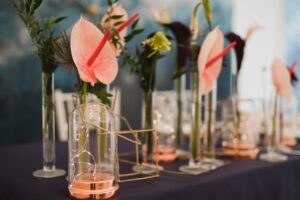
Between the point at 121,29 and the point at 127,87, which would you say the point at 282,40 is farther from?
the point at 121,29

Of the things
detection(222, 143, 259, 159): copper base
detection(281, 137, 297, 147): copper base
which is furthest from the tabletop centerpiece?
detection(281, 137, 297, 147): copper base

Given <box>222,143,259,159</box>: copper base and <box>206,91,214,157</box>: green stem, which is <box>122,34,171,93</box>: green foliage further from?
<box>222,143,259,159</box>: copper base

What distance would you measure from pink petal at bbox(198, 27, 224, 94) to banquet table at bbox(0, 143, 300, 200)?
26cm

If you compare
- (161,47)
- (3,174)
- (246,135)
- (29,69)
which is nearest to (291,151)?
(246,135)

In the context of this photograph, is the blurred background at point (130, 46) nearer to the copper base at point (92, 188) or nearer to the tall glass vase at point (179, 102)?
the tall glass vase at point (179, 102)

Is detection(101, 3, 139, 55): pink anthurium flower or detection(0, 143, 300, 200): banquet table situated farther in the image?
detection(101, 3, 139, 55): pink anthurium flower

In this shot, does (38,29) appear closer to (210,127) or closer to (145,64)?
(145,64)

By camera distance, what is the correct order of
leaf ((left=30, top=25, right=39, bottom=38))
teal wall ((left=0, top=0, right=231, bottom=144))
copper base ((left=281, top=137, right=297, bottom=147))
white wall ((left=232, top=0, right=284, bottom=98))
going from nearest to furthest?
leaf ((left=30, top=25, right=39, bottom=38))
copper base ((left=281, top=137, right=297, bottom=147))
teal wall ((left=0, top=0, right=231, bottom=144))
white wall ((left=232, top=0, right=284, bottom=98))

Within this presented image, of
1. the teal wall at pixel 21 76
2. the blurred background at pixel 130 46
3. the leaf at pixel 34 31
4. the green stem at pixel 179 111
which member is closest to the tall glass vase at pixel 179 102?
the green stem at pixel 179 111

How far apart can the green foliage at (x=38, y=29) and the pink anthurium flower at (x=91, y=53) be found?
0.39ft

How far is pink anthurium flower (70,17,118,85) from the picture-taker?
3.45ft

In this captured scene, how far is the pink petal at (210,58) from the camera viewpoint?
1.29 meters

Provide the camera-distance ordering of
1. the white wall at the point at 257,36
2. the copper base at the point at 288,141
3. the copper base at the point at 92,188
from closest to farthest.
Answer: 1. the copper base at the point at 92,188
2. the copper base at the point at 288,141
3. the white wall at the point at 257,36

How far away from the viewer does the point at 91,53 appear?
1074 mm
